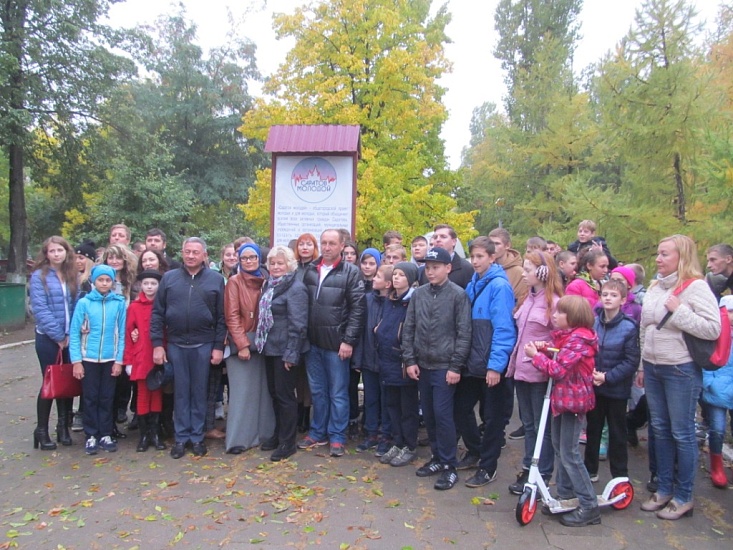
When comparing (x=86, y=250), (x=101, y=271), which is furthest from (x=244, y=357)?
(x=86, y=250)

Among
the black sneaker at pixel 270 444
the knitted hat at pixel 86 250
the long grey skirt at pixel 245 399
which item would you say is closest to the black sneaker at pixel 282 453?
the black sneaker at pixel 270 444

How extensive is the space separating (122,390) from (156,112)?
945 inches

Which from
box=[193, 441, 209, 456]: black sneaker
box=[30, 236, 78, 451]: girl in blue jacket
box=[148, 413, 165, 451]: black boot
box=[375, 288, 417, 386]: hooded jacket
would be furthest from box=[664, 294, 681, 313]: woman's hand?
box=[30, 236, 78, 451]: girl in blue jacket

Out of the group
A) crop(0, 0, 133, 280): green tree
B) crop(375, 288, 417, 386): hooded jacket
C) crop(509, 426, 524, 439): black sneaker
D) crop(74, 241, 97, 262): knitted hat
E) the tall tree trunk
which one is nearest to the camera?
crop(375, 288, 417, 386): hooded jacket

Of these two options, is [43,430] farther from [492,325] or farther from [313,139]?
[313,139]

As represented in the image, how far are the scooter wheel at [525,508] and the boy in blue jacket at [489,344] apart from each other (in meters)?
0.76

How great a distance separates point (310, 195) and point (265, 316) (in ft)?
11.0

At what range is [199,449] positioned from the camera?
548 centimetres

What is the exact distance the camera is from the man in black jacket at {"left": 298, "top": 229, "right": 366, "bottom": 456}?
544 centimetres

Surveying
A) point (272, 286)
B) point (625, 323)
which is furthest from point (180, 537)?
point (625, 323)

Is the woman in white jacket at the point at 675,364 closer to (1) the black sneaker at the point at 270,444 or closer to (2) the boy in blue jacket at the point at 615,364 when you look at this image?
(2) the boy in blue jacket at the point at 615,364

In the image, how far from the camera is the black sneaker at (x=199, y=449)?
5.46m

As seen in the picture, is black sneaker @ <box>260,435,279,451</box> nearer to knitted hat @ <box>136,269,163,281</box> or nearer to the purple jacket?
knitted hat @ <box>136,269,163,281</box>

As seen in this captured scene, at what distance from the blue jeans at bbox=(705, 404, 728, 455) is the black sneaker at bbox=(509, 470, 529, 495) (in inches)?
64.2
